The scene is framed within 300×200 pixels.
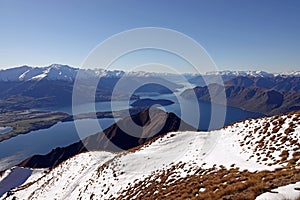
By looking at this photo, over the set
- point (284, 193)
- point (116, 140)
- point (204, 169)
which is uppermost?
point (284, 193)

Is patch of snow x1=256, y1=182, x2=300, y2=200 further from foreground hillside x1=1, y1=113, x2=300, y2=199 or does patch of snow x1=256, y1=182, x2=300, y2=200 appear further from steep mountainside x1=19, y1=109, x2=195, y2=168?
steep mountainside x1=19, y1=109, x2=195, y2=168

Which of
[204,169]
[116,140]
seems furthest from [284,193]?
[116,140]

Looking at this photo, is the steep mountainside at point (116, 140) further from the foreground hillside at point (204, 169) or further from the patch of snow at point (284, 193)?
the patch of snow at point (284, 193)

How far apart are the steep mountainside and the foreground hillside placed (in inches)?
4106

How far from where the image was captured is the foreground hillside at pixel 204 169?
1285 centimetres

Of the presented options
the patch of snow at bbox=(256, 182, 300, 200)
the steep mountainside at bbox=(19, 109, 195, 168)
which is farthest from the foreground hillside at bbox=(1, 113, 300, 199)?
the steep mountainside at bbox=(19, 109, 195, 168)

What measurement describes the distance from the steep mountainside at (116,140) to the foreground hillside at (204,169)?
104295mm

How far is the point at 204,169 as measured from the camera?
67.3ft

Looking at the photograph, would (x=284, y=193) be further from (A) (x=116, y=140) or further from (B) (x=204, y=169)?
(A) (x=116, y=140)

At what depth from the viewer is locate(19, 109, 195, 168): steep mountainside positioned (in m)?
134

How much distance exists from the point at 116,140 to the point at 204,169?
130606 millimetres

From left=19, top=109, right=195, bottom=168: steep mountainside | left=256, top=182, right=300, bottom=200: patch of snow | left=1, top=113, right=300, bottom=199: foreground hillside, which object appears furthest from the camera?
left=19, top=109, right=195, bottom=168: steep mountainside

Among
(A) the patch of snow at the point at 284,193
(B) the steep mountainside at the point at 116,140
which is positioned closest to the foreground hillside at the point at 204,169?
(A) the patch of snow at the point at 284,193

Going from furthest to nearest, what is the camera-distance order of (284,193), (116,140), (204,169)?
(116,140)
(204,169)
(284,193)
